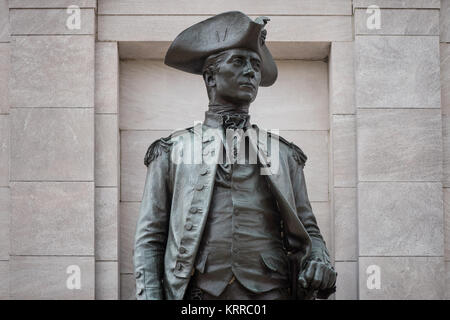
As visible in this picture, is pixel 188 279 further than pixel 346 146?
No

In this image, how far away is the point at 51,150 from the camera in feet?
35.0

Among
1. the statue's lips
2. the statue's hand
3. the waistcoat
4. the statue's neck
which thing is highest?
the statue's lips

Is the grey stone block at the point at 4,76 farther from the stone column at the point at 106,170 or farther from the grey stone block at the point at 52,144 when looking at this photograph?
the stone column at the point at 106,170

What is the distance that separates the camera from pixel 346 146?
10.8m

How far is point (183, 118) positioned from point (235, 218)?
465cm

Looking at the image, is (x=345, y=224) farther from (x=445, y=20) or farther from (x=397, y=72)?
(x=445, y=20)

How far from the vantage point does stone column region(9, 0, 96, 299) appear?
1050 cm

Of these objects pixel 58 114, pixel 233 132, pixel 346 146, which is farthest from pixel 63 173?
pixel 233 132

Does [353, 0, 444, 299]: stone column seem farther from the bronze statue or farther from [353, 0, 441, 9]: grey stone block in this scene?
the bronze statue

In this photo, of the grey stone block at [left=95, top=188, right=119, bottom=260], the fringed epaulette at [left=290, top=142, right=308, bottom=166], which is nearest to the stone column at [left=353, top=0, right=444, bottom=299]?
the grey stone block at [left=95, top=188, right=119, bottom=260]

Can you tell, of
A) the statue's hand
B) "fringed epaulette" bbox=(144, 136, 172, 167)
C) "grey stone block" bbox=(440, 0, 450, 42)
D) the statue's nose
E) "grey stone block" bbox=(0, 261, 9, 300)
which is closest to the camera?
the statue's hand

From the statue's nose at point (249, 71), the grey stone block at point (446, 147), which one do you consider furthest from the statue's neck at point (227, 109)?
the grey stone block at point (446, 147)

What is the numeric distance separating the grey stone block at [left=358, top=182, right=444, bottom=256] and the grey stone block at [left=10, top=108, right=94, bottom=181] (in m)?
2.94

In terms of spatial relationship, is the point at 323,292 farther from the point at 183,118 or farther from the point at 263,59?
the point at 183,118
